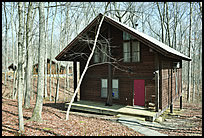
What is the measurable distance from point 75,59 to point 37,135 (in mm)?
8926

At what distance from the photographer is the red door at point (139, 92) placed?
12.7 metres

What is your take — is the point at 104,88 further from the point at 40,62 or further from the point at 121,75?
the point at 40,62

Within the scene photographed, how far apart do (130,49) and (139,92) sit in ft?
11.2

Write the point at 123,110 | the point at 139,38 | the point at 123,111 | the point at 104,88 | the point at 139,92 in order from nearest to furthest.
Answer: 1. the point at 139,38
2. the point at 123,111
3. the point at 123,110
4. the point at 139,92
5. the point at 104,88

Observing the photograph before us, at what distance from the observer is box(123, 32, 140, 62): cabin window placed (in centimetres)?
1270

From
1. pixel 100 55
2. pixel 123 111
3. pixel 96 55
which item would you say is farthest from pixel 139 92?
pixel 96 55

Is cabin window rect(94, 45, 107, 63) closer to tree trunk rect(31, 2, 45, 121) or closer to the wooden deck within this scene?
the wooden deck

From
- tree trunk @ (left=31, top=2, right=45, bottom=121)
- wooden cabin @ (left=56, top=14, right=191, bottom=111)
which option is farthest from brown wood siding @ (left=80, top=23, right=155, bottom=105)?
tree trunk @ (left=31, top=2, right=45, bottom=121)

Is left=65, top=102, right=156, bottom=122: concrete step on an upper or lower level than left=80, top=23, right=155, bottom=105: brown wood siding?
lower

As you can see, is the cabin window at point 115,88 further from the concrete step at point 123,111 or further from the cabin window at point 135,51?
the cabin window at point 135,51

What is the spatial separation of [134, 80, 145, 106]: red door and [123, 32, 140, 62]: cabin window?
1.77 metres

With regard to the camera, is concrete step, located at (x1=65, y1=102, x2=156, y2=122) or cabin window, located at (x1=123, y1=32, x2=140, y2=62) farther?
cabin window, located at (x1=123, y1=32, x2=140, y2=62)

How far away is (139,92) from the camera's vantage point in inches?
506

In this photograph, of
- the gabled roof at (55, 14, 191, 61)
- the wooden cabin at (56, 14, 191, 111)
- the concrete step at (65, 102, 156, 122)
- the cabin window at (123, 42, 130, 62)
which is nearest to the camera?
the gabled roof at (55, 14, 191, 61)
